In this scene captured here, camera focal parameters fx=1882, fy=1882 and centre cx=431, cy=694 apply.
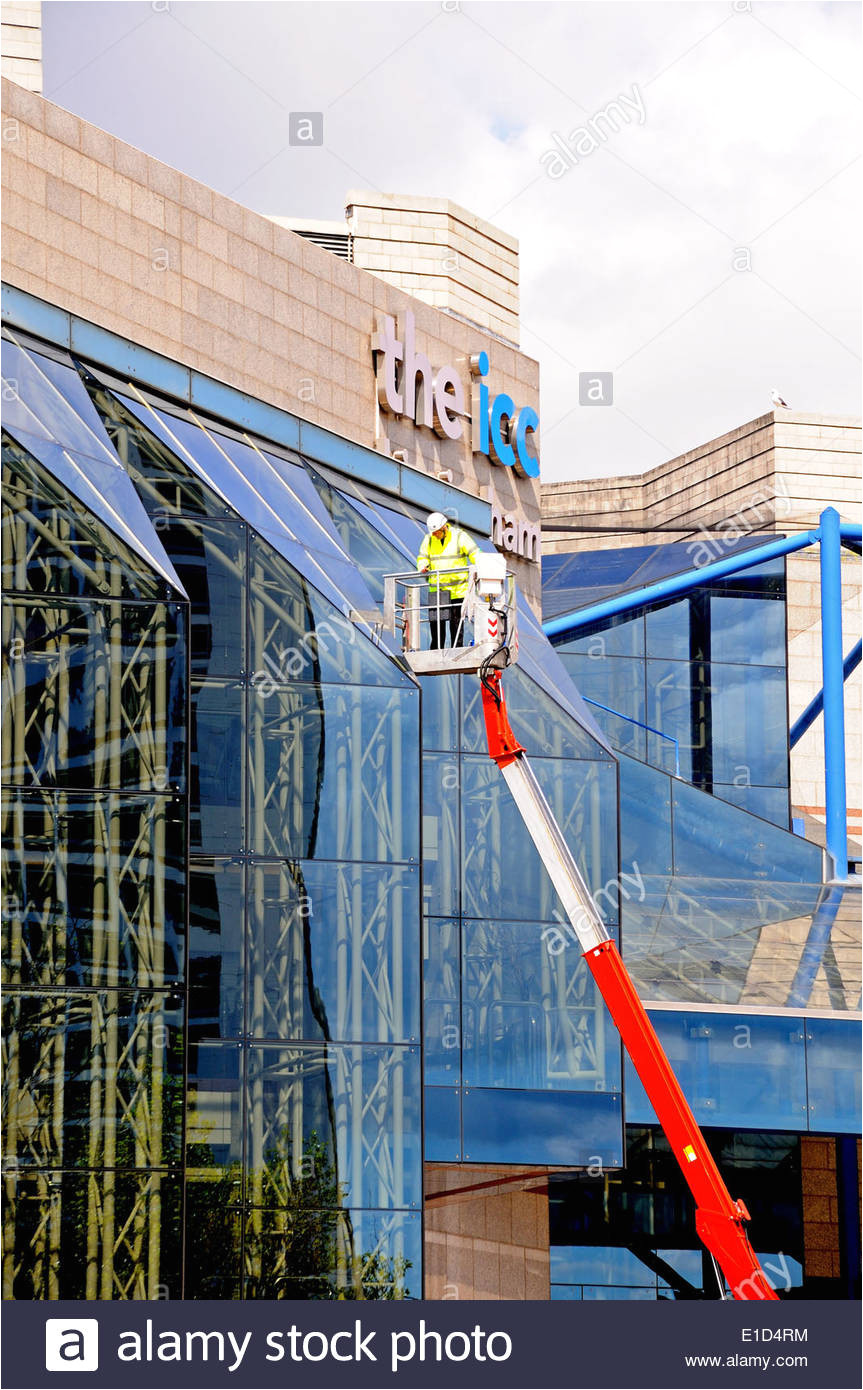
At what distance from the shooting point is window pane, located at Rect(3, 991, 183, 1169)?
54.4 ft

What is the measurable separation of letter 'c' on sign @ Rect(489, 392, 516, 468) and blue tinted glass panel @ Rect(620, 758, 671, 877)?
749 centimetres

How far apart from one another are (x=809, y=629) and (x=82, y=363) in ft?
79.6

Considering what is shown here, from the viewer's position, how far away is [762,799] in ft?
131

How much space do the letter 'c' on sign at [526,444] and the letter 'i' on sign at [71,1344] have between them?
16698mm

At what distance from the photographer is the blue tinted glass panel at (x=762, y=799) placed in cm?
3975

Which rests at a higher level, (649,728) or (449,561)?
(449,561)

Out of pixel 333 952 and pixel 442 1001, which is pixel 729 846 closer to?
pixel 442 1001

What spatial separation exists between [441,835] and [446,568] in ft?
24.1

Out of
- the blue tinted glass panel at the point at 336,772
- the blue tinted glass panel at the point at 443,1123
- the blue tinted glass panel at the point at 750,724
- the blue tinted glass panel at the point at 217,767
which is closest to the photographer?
the blue tinted glass panel at the point at 217,767

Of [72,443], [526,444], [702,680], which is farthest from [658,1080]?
[702,680]

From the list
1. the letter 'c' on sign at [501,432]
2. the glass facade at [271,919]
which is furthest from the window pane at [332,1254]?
the letter 'c' on sign at [501,432]

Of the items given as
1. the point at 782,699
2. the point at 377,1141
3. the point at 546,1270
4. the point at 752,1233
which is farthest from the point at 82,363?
the point at 782,699

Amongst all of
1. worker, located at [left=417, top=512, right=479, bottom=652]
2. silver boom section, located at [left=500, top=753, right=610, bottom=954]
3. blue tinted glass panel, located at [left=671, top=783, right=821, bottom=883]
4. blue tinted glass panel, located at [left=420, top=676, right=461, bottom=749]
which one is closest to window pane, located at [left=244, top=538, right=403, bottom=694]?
worker, located at [left=417, top=512, right=479, bottom=652]

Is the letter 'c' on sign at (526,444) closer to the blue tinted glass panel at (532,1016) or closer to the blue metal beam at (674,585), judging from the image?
the blue metal beam at (674,585)
